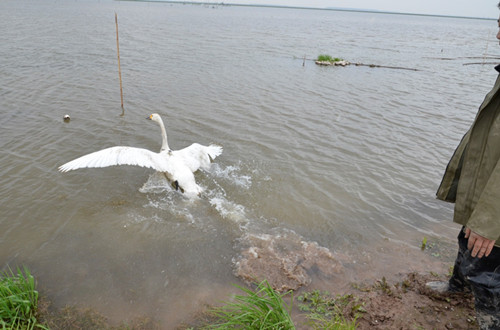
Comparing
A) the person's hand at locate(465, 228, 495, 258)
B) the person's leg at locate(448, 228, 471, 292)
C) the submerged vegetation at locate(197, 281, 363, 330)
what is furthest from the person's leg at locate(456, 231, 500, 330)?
the submerged vegetation at locate(197, 281, 363, 330)

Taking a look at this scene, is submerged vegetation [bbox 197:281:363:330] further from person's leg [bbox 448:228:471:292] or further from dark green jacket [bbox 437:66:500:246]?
dark green jacket [bbox 437:66:500:246]

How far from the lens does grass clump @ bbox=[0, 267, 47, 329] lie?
11.5 ft

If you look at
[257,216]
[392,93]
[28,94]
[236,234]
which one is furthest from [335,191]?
[28,94]

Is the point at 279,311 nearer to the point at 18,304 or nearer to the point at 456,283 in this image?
the point at 456,283

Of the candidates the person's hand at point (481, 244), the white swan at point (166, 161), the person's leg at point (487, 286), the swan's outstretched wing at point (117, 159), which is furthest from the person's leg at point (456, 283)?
the swan's outstretched wing at point (117, 159)

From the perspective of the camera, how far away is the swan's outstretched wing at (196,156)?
24.0 ft

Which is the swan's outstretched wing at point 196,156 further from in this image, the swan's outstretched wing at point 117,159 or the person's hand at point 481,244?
the person's hand at point 481,244

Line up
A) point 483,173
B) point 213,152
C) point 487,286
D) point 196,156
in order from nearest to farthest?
point 483,173 → point 487,286 → point 196,156 → point 213,152

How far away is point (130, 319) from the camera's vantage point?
159 inches

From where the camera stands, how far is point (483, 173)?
268 centimetres

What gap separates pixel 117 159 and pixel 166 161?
3.29 feet

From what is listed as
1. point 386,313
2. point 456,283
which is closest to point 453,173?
point 456,283

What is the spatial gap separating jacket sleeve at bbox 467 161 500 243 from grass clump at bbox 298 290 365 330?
1.69 m

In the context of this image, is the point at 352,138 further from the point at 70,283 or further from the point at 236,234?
the point at 70,283
